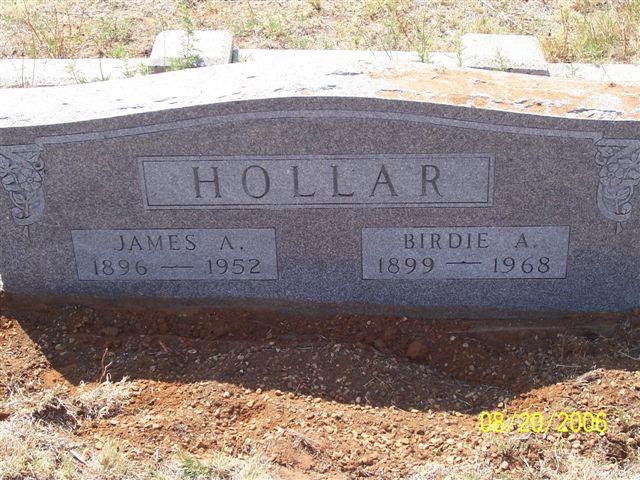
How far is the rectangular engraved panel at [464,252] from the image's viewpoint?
4152 millimetres

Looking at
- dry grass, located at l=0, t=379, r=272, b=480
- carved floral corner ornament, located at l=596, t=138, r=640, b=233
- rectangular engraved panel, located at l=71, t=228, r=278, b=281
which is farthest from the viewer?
rectangular engraved panel, located at l=71, t=228, r=278, b=281

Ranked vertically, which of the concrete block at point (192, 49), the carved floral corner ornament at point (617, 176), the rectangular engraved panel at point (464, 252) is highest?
the concrete block at point (192, 49)

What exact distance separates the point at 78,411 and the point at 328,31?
4.01 meters

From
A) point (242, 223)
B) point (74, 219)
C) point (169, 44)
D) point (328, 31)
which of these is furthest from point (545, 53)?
point (74, 219)

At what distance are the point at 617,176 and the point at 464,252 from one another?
0.80 meters

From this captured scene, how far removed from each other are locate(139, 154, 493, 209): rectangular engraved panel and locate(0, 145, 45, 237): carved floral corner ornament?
52cm

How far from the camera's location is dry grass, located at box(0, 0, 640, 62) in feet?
21.0

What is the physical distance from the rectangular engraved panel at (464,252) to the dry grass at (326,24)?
2400 mm

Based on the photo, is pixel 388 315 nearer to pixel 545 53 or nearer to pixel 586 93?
pixel 586 93

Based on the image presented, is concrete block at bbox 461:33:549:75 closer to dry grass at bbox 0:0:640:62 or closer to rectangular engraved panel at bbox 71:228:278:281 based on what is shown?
dry grass at bbox 0:0:640:62

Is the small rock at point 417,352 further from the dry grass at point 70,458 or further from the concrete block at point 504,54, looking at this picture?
the concrete block at point 504,54
